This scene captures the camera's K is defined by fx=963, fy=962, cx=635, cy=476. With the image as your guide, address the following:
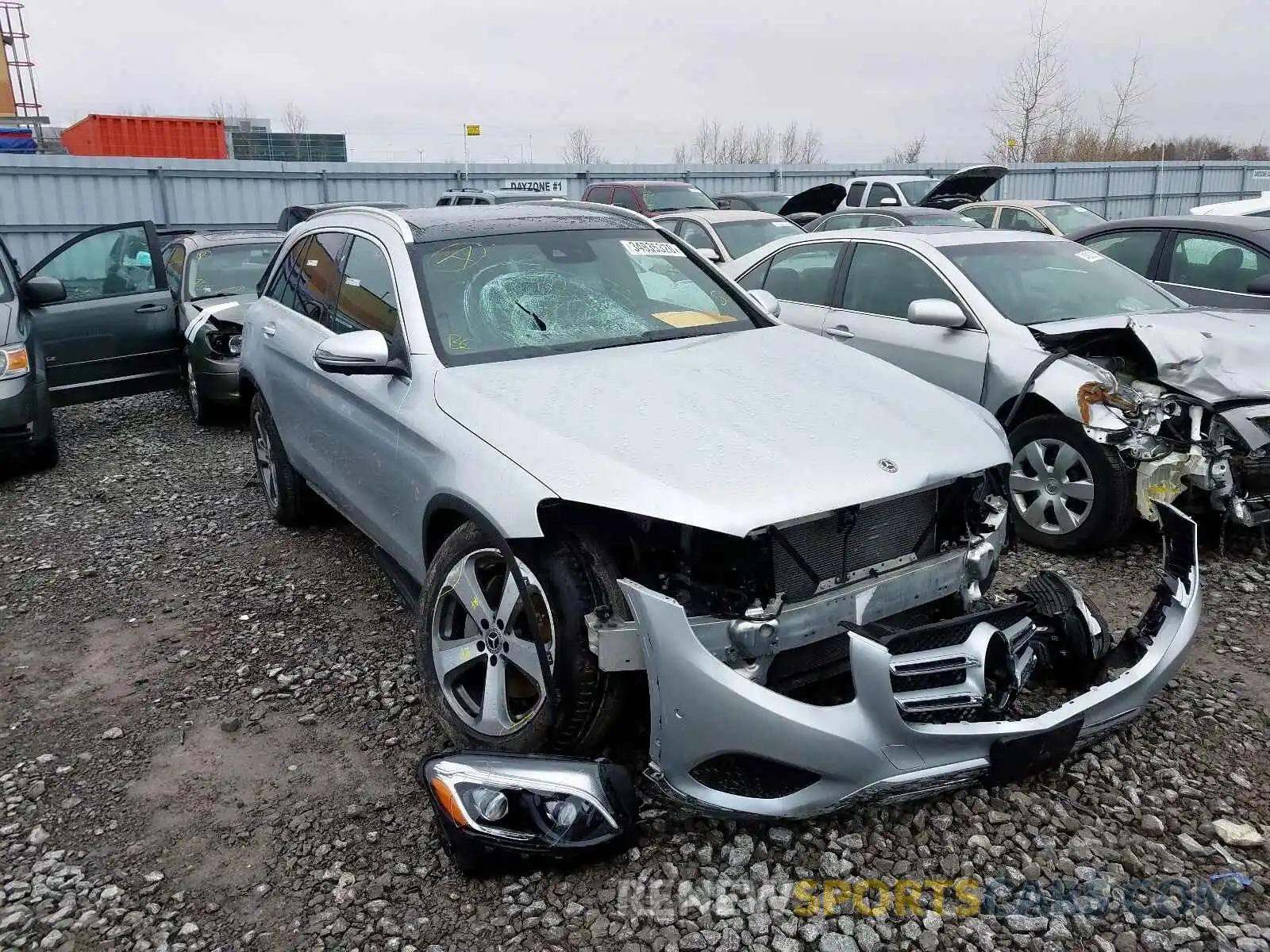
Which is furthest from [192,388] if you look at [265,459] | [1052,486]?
[1052,486]

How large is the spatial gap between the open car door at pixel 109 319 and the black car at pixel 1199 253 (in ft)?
24.7

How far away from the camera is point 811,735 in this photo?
2.46m

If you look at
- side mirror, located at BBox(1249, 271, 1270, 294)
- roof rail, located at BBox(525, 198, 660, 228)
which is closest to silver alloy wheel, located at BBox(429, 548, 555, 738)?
roof rail, located at BBox(525, 198, 660, 228)

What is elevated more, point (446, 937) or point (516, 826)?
point (516, 826)

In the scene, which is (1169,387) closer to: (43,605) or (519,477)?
(519,477)

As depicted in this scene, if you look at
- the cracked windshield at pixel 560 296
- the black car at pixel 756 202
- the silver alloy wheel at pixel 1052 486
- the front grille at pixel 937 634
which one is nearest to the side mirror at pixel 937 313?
the silver alloy wheel at pixel 1052 486

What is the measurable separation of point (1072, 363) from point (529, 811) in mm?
3728

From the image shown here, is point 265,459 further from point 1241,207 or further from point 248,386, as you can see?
point 1241,207

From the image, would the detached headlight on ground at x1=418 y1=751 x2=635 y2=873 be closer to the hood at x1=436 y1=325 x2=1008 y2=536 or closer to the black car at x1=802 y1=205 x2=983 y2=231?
the hood at x1=436 y1=325 x2=1008 y2=536

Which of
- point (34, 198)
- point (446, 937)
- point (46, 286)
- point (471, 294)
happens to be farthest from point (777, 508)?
point (34, 198)

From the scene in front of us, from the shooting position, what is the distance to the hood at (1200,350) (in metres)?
4.57

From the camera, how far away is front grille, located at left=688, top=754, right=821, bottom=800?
9.46 feet

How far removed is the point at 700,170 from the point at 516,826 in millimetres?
21715

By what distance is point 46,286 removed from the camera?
714 centimetres
